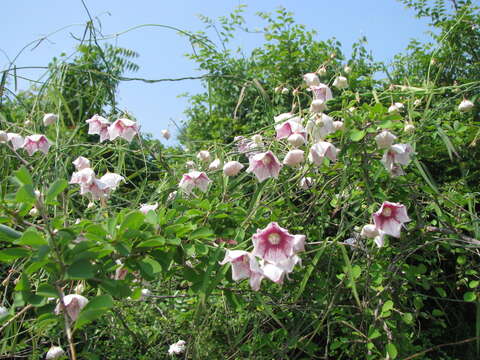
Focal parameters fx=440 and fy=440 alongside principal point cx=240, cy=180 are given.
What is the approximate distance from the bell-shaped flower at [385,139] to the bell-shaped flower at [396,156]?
0.5 inches

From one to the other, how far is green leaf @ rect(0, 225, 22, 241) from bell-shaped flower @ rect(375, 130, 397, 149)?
815mm

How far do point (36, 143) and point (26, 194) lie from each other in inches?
28.0

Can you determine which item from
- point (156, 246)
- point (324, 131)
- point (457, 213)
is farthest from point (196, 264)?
point (457, 213)

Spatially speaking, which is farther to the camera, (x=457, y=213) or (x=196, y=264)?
(x=457, y=213)

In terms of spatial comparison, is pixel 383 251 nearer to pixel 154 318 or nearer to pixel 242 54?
pixel 154 318

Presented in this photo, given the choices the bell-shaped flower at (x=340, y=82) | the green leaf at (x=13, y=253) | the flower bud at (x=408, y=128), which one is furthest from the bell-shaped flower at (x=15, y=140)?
the flower bud at (x=408, y=128)

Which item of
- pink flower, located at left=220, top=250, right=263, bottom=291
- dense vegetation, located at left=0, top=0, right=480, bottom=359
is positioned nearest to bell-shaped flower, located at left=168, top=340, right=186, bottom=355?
dense vegetation, located at left=0, top=0, right=480, bottom=359

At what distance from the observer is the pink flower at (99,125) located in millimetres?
1343

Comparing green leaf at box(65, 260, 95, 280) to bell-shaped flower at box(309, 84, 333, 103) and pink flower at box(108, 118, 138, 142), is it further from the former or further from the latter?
bell-shaped flower at box(309, 84, 333, 103)

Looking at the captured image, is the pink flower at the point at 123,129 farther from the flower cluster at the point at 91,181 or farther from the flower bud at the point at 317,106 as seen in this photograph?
the flower bud at the point at 317,106

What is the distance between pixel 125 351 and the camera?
2014 mm

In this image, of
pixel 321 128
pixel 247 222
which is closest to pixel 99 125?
pixel 247 222

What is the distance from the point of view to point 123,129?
4.28 ft

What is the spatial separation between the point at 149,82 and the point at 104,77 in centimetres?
19
